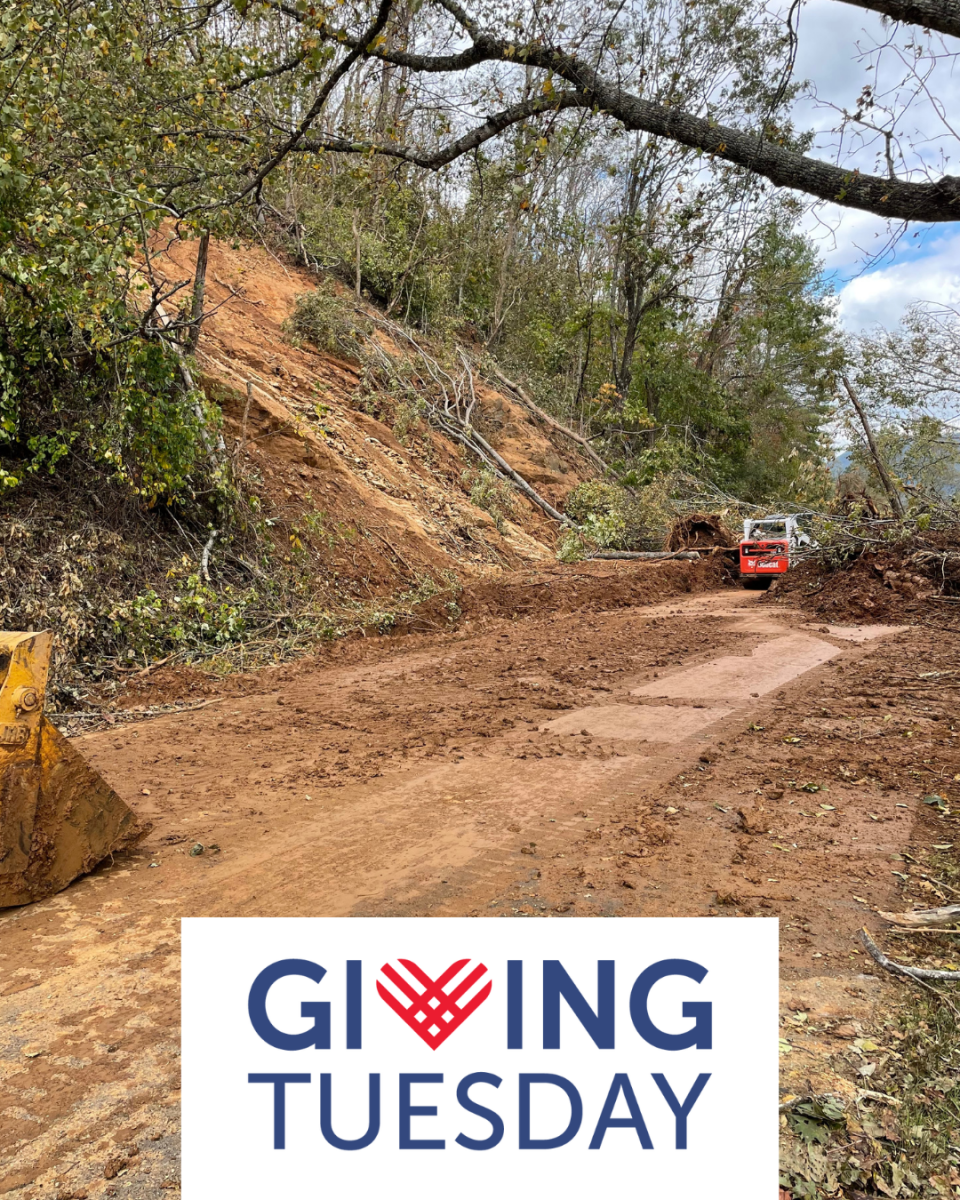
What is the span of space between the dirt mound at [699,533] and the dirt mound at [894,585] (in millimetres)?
4680

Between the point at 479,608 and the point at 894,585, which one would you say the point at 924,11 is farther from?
the point at 894,585

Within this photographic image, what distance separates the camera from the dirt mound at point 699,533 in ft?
67.8

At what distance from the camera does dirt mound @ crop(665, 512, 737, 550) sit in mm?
20656

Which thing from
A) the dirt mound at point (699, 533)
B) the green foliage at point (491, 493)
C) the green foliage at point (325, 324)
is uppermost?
the green foliage at point (325, 324)

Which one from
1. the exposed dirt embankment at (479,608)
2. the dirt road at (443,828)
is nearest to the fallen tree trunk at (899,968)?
the dirt road at (443,828)

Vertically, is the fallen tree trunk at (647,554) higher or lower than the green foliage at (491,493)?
lower

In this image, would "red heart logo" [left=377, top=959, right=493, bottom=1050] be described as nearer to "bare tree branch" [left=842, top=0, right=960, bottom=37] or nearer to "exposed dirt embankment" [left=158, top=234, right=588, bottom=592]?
"bare tree branch" [left=842, top=0, right=960, bottom=37]

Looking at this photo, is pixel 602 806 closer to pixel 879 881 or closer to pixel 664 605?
pixel 879 881

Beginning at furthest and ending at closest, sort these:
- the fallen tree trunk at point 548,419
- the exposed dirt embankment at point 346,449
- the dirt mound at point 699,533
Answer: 1. the fallen tree trunk at point 548,419
2. the dirt mound at point 699,533
3. the exposed dirt embankment at point 346,449

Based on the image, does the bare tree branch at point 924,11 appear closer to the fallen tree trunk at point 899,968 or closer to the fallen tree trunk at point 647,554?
the fallen tree trunk at point 899,968

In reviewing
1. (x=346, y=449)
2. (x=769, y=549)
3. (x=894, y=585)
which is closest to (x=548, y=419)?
(x=769, y=549)

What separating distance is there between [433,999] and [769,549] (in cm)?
1741

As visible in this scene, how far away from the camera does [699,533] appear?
68.9ft

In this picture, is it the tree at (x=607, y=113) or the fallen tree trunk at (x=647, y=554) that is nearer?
the tree at (x=607, y=113)
